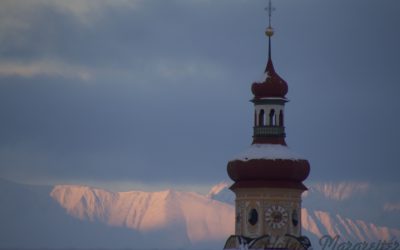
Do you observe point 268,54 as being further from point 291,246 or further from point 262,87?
point 291,246

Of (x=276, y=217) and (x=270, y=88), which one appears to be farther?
(x=270, y=88)

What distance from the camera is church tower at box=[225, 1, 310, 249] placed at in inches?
4584

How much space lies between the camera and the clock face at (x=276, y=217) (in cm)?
11662

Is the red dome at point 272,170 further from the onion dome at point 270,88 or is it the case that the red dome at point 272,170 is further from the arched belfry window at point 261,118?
the onion dome at point 270,88

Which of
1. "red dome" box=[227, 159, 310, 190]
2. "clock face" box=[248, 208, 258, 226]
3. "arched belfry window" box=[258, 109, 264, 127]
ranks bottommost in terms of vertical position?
"clock face" box=[248, 208, 258, 226]

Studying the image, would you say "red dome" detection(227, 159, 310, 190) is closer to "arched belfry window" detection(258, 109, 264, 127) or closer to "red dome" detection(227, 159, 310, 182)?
"red dome" detection(227, 159, 310, 182)

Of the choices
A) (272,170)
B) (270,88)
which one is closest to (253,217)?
(272,170)

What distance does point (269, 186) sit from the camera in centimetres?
11681

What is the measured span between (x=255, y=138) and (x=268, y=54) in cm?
521

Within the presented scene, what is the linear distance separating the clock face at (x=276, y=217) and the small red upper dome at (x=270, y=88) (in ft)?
21.7

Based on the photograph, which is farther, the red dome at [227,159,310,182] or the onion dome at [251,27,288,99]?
the onion dome at [251,27,288,99]

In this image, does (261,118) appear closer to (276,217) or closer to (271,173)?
(271,173)

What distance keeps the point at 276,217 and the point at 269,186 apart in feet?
5.95

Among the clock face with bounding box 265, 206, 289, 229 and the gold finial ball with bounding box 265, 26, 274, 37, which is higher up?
the gold finial ball with bounding box 265, 26, 274, 37
